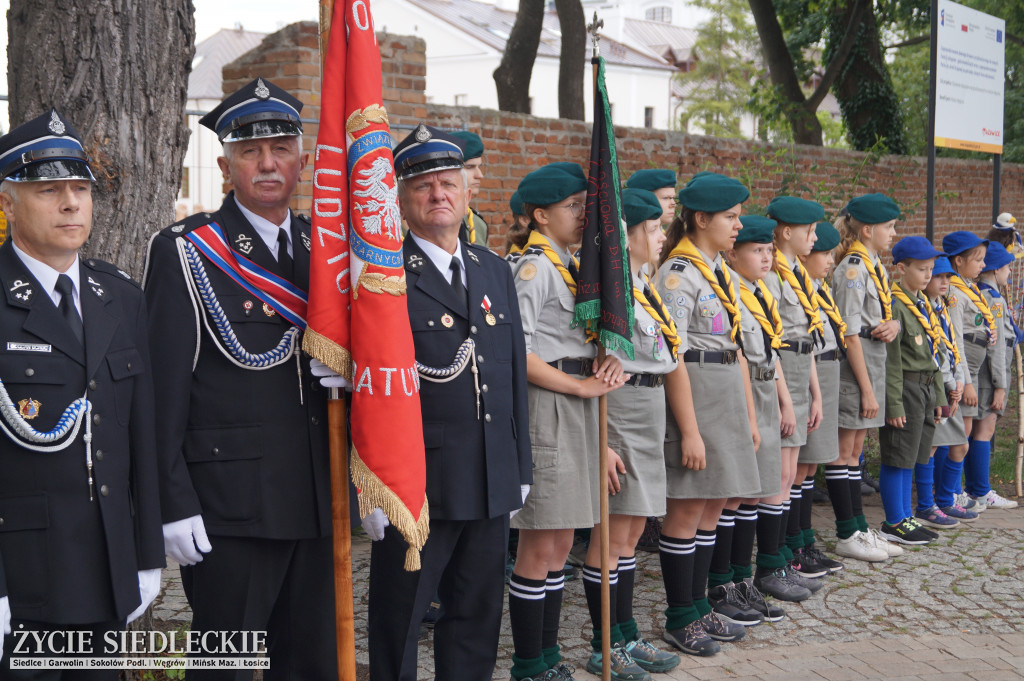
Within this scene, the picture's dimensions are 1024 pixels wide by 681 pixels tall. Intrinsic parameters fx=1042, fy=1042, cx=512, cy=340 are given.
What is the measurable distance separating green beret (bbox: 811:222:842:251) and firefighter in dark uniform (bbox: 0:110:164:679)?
4435 mm

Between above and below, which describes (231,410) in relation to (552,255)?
below

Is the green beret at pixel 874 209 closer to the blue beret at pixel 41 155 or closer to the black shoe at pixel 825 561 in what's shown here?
the black shoe at pixel 825 561

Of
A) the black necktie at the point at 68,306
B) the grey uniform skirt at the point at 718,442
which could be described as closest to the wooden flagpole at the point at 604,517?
the grey uniform skirt at the point at 718,442

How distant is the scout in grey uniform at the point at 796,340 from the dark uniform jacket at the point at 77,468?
12.2ft

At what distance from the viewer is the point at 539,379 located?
414 centimetres

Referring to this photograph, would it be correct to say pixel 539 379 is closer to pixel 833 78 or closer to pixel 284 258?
pixel 284 258

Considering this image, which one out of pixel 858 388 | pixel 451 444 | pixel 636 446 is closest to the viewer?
pixel 451 444

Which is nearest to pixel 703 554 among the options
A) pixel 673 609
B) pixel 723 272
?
pixel 673 609

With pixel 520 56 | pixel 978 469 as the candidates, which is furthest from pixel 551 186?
pixel 520 56

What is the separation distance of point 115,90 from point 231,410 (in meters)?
1.54

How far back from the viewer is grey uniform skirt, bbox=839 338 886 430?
20.8 ft

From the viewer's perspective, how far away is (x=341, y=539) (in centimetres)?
304

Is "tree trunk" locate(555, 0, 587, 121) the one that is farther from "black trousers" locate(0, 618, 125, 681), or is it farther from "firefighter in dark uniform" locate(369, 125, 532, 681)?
"black trousers" locate(0, 618, 125, 681)

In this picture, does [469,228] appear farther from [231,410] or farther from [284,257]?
[231,410]
